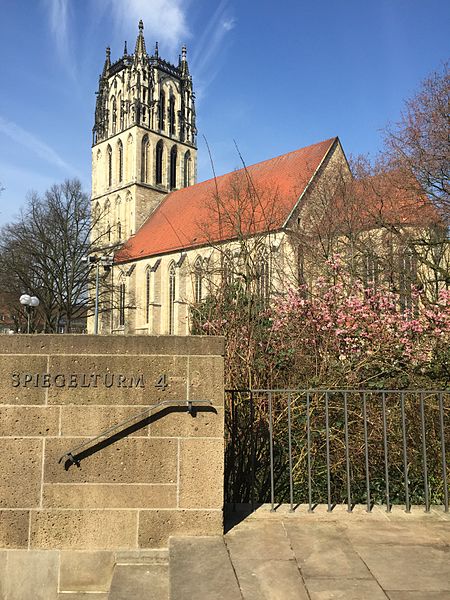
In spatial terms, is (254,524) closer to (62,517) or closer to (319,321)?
(62,517)

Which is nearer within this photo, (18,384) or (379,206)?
(18,384)

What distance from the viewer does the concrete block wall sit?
155 inches

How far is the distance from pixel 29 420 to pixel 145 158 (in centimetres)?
4543

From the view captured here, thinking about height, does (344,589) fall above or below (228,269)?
below

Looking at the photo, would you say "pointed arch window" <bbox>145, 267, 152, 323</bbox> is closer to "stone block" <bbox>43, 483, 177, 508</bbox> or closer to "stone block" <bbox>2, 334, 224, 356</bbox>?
"stone block" <bbox>2, 334, 224, 356</bbox>

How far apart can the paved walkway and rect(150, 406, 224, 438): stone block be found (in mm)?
821

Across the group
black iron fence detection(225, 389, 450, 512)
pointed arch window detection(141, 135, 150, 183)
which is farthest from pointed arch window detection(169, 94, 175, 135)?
black iron fence detection(225, 389, 450, 512)

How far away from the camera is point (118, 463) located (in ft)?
13.1

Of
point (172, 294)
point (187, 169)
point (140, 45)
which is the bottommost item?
point (172, 294)

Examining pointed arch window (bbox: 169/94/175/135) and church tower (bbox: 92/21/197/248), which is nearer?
church tower (bbox: 92/21/197/248)

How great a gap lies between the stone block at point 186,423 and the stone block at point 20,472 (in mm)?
980

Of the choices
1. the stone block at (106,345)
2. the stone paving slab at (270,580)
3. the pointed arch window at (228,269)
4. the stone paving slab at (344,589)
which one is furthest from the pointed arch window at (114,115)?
the stone paving slab at (344,589)

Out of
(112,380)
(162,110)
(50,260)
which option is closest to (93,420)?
(112,380)

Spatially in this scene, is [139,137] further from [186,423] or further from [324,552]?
[324,552]
